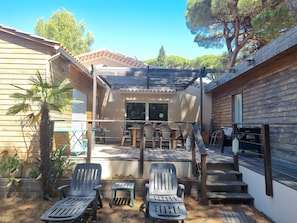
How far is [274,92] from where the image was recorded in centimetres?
617

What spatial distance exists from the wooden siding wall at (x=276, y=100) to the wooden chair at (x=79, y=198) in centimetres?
334

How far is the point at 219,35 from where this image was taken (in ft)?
48.5

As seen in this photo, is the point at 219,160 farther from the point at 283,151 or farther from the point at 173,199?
the point at 173,199

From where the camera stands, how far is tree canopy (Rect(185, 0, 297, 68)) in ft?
35.2

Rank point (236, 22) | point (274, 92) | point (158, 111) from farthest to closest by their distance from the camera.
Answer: point (236, 22)
point (158, 111)
point (274, 92)

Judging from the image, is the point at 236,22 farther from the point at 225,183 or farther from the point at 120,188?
the point at 120,188

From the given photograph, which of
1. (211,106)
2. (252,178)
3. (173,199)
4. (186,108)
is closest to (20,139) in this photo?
(173,199)

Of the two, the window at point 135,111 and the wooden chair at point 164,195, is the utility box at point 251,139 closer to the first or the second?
the wooden chair at point 164,195

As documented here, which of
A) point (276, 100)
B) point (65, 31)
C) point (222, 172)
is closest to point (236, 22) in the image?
point (276, 100)

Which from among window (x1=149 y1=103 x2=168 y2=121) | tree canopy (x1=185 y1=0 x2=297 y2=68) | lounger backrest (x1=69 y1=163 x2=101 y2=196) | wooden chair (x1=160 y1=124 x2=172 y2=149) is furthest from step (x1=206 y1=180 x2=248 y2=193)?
tree canopy (x1=185 y1=0 x2=297 y2=68)

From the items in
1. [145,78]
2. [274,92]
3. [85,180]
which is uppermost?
[145,78]

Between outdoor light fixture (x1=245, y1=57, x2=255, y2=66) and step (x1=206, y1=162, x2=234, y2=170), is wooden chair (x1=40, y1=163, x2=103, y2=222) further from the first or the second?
outdoor light fixture (x1=245, y1=57, x2=255, y2=66)

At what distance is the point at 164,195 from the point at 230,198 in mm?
1375

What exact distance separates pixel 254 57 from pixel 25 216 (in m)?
6.59
